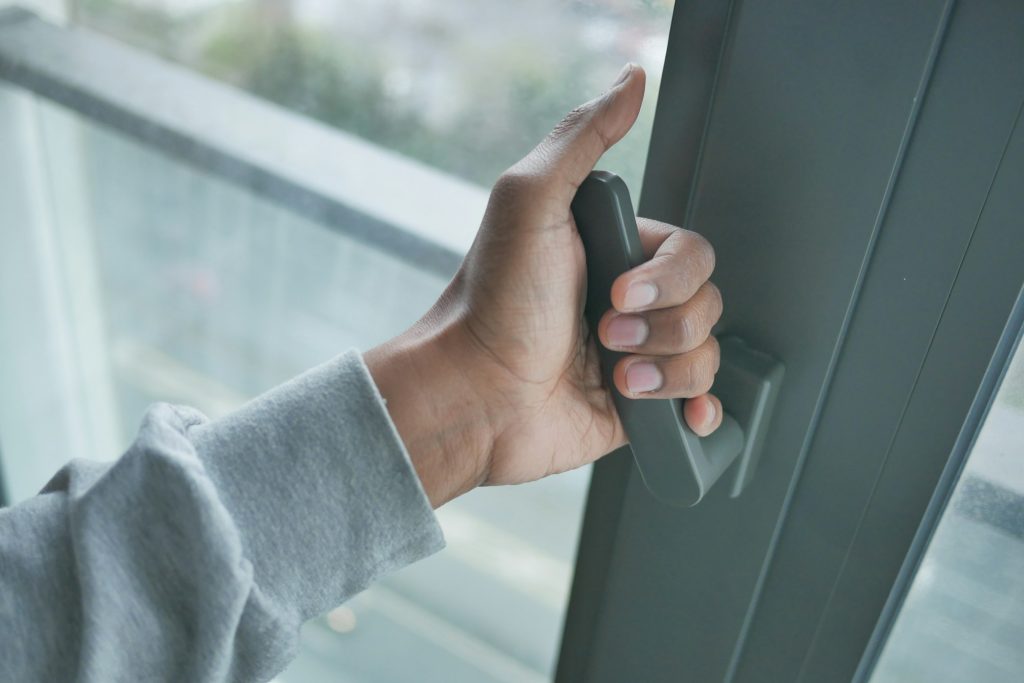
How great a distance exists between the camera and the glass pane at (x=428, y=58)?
66cm

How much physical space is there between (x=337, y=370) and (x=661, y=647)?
1.11 ft

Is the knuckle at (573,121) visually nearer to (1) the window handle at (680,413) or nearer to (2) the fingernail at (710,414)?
(1) the window handle at (680,413)

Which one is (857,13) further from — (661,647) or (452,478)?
(661,647)

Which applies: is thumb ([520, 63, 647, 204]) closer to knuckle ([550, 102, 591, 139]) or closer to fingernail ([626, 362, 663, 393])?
A: knuckle ([550, 102, 591, 139])

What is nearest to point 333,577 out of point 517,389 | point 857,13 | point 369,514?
point 369,514

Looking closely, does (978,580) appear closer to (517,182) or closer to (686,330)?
(686,330)

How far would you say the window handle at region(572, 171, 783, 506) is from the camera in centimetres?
55

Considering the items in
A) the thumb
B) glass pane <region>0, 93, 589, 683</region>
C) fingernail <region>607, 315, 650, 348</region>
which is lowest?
glass pane <region>0, 93, 589, 683</region>

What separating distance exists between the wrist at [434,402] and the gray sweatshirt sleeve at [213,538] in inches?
1.5

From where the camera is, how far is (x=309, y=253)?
94 centimetres

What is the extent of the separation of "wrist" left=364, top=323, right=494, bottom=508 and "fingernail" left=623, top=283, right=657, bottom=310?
0.41ft

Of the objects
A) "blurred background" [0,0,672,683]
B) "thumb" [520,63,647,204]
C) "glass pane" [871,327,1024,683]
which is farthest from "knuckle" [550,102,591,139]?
"glass pane" [871,327,1024,683]

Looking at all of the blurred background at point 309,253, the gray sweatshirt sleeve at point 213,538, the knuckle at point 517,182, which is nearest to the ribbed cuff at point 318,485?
the gray sweatshirt sleeve at point 213,538

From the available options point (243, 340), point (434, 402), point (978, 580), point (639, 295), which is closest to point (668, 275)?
point (639, 295)
